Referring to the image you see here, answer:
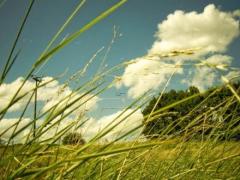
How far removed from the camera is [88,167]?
1.36 m

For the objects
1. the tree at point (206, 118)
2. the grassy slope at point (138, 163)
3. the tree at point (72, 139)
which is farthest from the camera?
the tree at point (72, 139)

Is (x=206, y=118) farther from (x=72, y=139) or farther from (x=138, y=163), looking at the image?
(x=72, y=139)

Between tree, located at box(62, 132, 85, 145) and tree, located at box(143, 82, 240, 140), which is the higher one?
tree, located at box(62, 132, 85, 145)

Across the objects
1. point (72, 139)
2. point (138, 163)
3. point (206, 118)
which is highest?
point (72, 139)

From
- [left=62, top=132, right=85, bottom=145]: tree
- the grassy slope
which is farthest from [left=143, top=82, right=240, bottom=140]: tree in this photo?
[left=62, top=132, right=85, bottom=145]: tree

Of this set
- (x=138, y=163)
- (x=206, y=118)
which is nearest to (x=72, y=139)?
(x=138, y=163)

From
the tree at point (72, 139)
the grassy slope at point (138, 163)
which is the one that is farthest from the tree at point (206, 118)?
the tree at point (72, 139)

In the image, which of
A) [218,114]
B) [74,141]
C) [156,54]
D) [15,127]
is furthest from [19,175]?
[218,114]

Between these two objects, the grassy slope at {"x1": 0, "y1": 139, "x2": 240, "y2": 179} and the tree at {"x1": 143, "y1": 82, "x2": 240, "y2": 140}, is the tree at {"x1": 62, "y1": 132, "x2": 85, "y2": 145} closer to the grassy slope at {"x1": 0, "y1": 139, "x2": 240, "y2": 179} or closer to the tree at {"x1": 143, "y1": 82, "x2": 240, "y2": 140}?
the grassy slope at {"x1": 0, "y1": 139, "x2": 240, "y2": 179}

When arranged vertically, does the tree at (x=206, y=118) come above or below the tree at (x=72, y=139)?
below

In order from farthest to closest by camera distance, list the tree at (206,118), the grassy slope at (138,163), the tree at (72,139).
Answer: the tree at (72,139)
the tree at (206,118)
the grassy slope at (138,163)

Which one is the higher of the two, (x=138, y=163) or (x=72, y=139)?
(x=72, y=139)

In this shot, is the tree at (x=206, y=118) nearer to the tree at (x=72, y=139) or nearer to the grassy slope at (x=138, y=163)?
the grassy slope at (x=138, y=163)

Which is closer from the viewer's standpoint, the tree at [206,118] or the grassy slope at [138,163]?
the grassy slope at [138,163]
